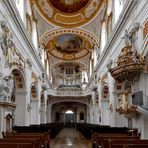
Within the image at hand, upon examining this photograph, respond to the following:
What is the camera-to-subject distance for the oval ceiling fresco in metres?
28.8

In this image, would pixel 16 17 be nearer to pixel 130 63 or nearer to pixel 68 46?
pixel 130 63

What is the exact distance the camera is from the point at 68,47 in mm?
31047

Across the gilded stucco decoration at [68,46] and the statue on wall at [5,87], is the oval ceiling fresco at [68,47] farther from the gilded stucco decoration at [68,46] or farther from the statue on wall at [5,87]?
the statue on wall at [5,87]

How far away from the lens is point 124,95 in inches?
426

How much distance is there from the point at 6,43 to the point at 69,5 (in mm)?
11291

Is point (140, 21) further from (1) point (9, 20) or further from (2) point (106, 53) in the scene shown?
(2) point (106, 53)

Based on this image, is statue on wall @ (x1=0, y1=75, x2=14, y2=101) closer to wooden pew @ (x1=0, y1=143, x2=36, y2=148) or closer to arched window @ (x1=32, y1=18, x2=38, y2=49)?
wooden pew @ (x1=0, y1=143, x2=36, y2=148)

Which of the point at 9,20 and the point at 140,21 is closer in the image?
the point at 140,21

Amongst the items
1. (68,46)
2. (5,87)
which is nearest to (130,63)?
(5,87)

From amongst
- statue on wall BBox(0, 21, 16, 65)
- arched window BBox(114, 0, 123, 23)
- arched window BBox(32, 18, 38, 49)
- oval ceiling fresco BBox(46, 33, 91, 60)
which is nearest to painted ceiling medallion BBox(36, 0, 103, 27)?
arched window BBox(32, 18, 38, 49)

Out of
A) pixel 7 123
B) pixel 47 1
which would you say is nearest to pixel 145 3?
pixel 7 123

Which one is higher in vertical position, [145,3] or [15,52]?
[145,3]

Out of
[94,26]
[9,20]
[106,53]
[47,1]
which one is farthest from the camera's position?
[94,26]

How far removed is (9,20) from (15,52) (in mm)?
1692
